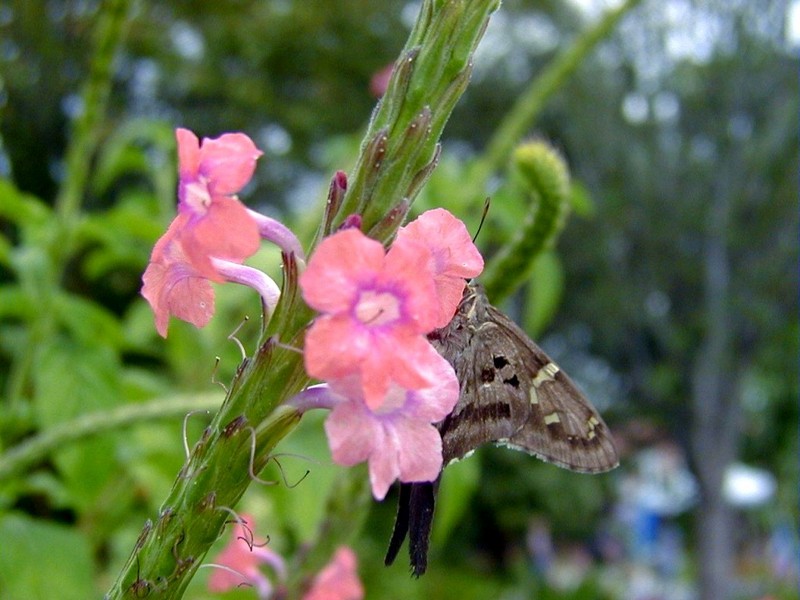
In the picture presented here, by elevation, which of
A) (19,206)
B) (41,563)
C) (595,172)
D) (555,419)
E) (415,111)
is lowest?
(595,172)

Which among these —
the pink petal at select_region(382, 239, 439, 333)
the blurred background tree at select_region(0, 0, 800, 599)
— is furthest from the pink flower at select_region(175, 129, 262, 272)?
the blurred background tree at select_region(0, 0, 800, 599)

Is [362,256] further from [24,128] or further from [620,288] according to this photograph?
[620,288]

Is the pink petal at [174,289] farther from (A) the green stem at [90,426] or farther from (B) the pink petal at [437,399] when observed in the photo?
(A) the green stem at [90,426]

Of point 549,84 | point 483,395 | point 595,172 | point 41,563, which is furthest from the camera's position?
point 595,172

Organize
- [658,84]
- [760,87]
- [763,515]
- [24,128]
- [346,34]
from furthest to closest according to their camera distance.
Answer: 1. [763,515]
2. [346,34]
3. [658,84]
4. [760,87]
5. [24,128]

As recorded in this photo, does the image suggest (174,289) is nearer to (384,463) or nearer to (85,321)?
(384,463)

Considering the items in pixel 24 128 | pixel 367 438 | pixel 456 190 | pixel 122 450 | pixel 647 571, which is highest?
pixel 367 438

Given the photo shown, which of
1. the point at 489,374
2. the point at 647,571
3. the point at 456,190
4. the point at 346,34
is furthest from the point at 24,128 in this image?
the point at 647,571

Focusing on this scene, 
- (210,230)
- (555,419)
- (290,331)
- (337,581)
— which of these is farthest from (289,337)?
(337,581)
